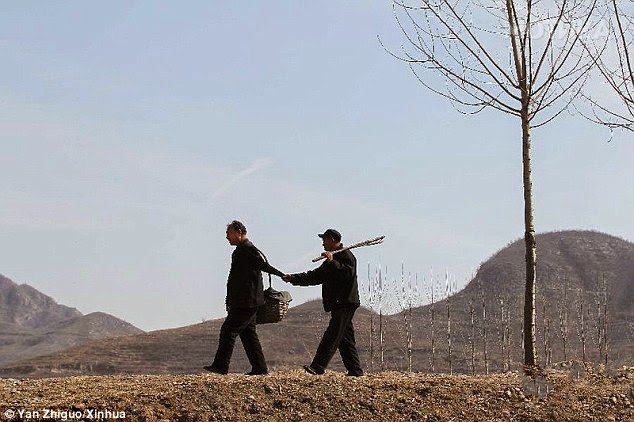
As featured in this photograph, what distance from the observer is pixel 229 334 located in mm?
11414

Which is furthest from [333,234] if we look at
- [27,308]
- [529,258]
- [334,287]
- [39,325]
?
[27,308]

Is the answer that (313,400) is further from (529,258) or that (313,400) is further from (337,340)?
(529,258)

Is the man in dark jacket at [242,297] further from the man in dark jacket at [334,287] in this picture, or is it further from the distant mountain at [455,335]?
the distant mountain at [455,335]

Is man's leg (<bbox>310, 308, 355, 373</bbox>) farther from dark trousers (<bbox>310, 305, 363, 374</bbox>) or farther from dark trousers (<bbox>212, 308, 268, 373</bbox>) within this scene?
dark trousers (<bbox>212, 308, 268, 373</bbox>)

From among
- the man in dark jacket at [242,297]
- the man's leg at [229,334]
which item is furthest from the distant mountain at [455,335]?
the man's leg at [229,334]

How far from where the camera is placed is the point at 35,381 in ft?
38.9

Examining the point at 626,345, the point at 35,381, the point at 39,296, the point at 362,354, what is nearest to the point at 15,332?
the point at 39,296

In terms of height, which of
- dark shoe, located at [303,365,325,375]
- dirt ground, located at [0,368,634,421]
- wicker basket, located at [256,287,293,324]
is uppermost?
wicker basket, located at [256,287,293,324]

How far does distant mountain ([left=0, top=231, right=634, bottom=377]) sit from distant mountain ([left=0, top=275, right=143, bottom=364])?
65.5ft

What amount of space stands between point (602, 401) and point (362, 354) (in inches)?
1843

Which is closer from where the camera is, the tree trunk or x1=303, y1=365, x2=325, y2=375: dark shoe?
x1=303, y1=365, x2=325, y2=375: dark shoe

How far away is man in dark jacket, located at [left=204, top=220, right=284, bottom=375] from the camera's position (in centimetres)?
1147

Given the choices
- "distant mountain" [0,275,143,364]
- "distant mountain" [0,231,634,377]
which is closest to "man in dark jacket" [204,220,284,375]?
→ "distant mountain" [0,231,634,377]

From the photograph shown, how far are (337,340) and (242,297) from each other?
1.30m
